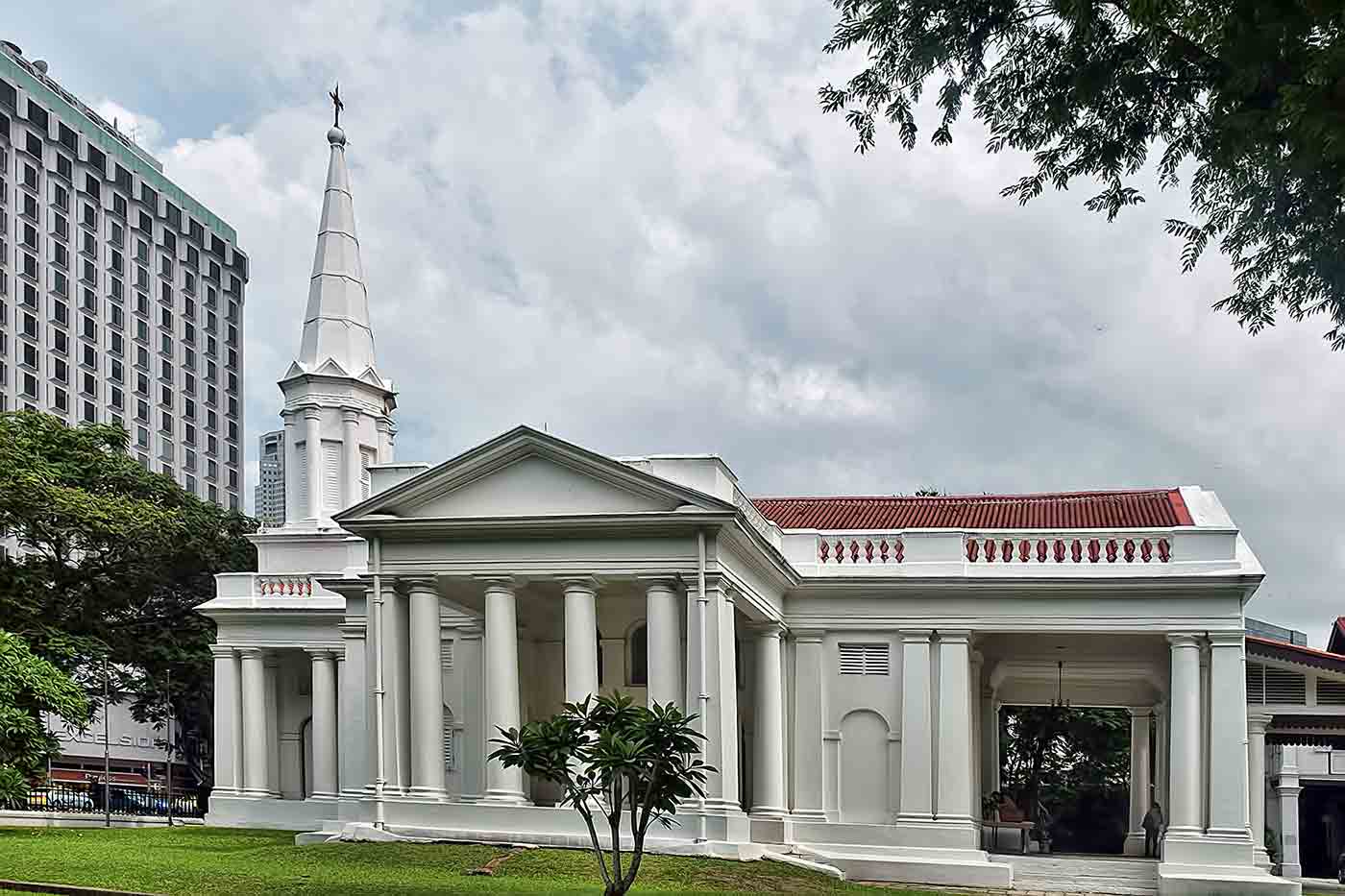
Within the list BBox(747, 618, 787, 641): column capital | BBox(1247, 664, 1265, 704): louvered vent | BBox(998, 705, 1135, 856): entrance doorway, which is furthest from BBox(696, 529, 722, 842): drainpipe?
BBox(998, 705, 1135, 856): entrance doorway

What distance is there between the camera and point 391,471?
24828 millimetres

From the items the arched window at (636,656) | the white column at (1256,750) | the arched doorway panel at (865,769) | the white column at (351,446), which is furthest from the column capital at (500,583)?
the white column at (1256,750)

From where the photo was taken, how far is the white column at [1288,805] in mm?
43844

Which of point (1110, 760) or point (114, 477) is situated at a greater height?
point (114, 477)

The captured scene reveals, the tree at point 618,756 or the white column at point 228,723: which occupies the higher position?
the tree at point 618,756

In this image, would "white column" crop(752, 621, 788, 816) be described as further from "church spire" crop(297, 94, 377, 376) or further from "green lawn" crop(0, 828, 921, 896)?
"church spire" crop(297, 94, 377, 376)

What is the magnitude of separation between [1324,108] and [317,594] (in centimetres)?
2855

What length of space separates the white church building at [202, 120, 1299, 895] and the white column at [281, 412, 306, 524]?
0.08 meters

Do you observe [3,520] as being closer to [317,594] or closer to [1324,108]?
[317,594]

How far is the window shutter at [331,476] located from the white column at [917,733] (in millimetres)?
14144

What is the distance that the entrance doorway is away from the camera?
157 ft

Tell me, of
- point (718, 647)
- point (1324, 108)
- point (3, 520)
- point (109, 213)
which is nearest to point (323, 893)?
point (718, 647)

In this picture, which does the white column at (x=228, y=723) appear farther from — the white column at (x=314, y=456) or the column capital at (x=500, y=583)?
the column capital at (x=500, y=583)

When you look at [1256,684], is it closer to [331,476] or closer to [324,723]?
[324,723]
